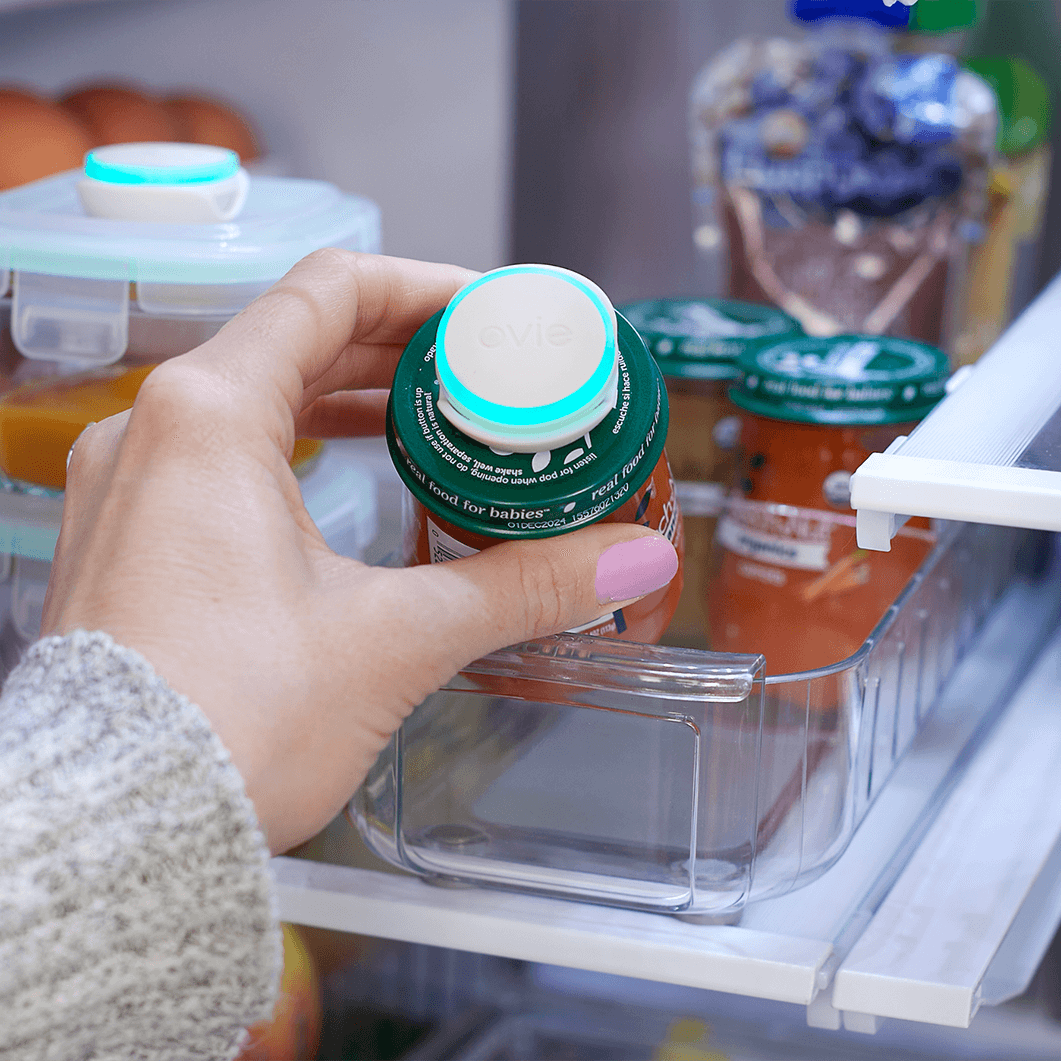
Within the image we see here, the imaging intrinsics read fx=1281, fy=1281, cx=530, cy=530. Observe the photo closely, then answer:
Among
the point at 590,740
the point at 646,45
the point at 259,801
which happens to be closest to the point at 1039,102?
the point at 646,45

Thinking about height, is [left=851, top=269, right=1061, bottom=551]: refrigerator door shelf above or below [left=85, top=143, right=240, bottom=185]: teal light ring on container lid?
below

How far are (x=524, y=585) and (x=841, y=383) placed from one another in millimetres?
253

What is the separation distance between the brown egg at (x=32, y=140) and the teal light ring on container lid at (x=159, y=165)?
27cm

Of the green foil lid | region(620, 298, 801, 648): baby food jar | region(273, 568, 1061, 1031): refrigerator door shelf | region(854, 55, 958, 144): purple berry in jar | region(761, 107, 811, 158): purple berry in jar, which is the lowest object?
region(273, 568, 1061, 1031): refrigerator door shelf

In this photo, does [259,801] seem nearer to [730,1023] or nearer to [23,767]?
[23,767]

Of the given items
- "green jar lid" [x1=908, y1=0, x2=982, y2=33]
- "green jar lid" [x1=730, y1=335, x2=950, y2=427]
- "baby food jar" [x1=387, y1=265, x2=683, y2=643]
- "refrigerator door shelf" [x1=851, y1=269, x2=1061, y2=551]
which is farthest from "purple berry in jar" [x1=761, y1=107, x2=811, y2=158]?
"baby food jar" [x1=387, y1=265, x2=683, y2=643]

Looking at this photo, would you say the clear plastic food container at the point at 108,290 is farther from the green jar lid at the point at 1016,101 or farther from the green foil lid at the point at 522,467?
the green jar lid at the point at 1016,101

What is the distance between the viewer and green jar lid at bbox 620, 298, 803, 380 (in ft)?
2.60

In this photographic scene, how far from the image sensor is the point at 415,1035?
114cm

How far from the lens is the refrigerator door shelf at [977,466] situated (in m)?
0.49

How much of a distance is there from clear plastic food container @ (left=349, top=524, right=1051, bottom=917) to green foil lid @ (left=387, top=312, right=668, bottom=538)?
86mm

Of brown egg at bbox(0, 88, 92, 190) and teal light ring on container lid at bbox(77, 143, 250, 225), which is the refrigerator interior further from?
teal light ring on container lid at bbox(77, 143, 250, 225)

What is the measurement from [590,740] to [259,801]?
0.18 metres

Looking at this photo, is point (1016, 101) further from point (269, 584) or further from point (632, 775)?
point (269, 584)
